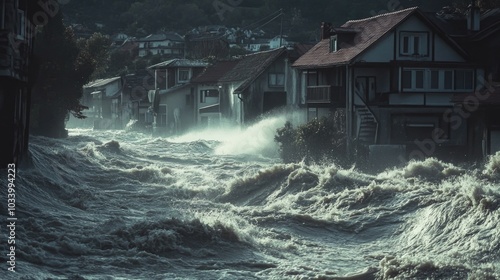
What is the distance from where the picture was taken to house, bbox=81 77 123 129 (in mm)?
97606

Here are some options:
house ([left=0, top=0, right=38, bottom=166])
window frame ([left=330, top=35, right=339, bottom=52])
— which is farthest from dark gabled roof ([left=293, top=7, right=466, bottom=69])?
house ([left=0, top=0, right=38, bottom=166])

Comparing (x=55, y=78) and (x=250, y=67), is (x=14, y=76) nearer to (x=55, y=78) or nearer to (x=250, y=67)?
(x=55, y=78)

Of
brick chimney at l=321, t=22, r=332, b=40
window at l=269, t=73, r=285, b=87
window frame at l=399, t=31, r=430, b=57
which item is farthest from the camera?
window at l=269, t=73, r=285, b=87

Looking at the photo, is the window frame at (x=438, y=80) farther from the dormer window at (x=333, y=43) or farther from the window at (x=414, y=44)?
the dormer window at (x=333, y=43)

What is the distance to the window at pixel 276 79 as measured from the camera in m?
Answer: 59.5

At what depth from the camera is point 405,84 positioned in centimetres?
4344

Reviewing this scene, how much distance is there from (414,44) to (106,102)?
6317 cm

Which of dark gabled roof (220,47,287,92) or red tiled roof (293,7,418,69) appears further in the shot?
dark gabled roof (220,47,287,92)

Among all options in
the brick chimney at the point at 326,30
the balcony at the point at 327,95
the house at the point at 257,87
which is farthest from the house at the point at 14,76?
the house at the point at 257,87

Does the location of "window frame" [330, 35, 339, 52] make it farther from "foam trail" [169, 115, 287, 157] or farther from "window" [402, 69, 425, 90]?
"foam trail" [169, 115, 287, 157]

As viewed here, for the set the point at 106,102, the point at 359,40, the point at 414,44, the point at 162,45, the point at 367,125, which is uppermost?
the point at 162,45

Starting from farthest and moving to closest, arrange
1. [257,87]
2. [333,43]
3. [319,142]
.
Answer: [257,87]
[333,43]
[319,142]

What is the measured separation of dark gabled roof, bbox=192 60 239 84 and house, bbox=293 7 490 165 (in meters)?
25.6

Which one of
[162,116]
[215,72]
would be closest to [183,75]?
[162,116]
